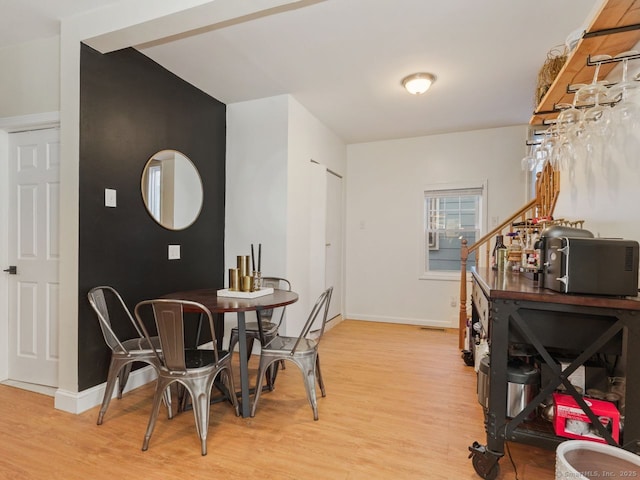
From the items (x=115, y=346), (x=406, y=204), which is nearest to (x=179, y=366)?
(x=115, y=346)

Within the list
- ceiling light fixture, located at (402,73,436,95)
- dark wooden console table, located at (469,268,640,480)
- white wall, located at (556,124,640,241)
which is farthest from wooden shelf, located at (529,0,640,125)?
dark wooden console table, located at (469,268,640,480)

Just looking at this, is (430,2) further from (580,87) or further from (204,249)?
(204,249)

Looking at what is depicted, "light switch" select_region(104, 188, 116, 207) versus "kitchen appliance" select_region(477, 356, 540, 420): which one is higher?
"light switch" select_region(104, 188, 116, 207)

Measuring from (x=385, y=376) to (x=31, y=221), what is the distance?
3141mm

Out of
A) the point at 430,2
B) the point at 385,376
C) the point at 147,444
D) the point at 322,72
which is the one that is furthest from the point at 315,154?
the point at 147,444

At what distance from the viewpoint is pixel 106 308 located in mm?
2521

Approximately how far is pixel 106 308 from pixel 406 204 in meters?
3.88

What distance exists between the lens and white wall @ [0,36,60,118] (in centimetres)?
259

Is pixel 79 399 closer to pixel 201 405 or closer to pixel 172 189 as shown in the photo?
pixel 201 405

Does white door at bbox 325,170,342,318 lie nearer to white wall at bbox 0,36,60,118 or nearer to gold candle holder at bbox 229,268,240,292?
gold candle holder at bbox 229,268,240,292

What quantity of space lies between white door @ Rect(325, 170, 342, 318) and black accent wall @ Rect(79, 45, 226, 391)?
5.66ft

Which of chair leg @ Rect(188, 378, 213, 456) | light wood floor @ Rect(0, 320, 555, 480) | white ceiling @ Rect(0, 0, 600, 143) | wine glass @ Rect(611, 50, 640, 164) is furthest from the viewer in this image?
white ceiling @ Rect(0, 0, 600, 143)

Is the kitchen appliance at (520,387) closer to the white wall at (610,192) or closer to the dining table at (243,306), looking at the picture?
the white wall at (610,192)

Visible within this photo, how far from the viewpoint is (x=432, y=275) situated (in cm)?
488
